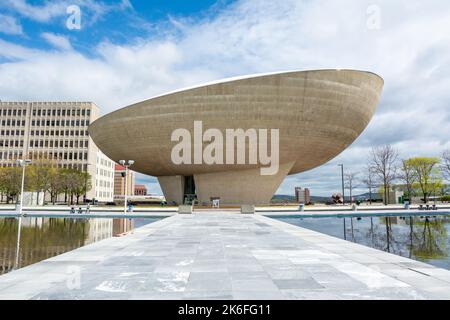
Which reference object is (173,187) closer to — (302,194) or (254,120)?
(254,120)

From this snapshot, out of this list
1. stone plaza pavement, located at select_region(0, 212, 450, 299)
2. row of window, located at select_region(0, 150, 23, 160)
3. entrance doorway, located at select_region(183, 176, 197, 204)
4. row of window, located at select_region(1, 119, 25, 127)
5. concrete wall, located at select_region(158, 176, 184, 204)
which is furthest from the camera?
row of window, located at select_region(1, 119, 25, 127)

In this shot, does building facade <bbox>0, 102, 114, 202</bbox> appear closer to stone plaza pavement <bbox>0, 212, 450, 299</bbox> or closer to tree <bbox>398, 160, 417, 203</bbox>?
tree <bbox>398, 160, 417, 203</bbox>

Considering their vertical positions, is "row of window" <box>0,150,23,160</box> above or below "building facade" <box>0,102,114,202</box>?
below

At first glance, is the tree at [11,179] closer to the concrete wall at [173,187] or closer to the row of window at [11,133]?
the concrete wall at [173,187]

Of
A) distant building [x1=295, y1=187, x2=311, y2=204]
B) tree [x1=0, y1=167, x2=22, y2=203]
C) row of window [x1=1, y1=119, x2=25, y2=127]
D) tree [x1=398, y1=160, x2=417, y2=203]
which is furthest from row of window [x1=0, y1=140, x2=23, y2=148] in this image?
tree [x1=398, y1=160, x2=417, y2=203]

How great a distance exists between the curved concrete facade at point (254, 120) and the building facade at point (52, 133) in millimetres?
50041

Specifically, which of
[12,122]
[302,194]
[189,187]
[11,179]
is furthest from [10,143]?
[302,194]

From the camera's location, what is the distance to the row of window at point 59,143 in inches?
3506

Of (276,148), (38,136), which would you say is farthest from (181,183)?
(38,136)

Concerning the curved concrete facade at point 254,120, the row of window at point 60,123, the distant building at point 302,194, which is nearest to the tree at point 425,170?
the distant building at point 302,194

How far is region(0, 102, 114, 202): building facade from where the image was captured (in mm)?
88562
